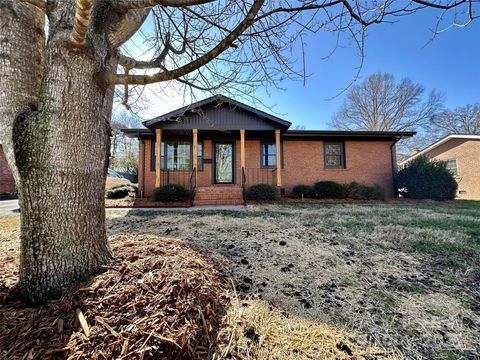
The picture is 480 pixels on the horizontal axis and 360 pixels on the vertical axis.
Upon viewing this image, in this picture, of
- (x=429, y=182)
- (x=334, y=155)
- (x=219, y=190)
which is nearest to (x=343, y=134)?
(x=334, y=155)

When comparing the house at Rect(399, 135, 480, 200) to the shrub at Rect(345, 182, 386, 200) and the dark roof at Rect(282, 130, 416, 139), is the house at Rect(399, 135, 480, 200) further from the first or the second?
the shrub at Rect(345, 182, 386, 200)

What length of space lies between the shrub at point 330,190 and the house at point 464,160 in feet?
25.9

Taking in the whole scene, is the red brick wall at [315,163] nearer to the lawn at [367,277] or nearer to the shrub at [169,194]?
the shrub at [169,194]

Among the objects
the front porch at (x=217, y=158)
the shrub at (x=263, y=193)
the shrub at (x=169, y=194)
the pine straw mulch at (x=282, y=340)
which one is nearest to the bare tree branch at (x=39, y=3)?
the pine straw mulch at (x=282, y=340)

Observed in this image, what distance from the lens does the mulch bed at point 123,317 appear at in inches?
45.1

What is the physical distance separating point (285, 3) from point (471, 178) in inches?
777

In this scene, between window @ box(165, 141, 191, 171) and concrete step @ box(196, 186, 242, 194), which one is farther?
window @ box(165, 141, 191, 171)

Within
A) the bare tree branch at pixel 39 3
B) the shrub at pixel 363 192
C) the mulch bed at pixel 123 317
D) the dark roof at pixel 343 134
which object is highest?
the dark roof at pixel 343 134

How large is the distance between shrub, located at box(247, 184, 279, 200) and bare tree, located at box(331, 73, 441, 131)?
21.8 meters

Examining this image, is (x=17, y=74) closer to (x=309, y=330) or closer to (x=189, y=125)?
(x=309, y=330)

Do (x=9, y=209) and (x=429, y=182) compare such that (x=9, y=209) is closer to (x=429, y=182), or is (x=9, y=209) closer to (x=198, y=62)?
(x=198, y=62)

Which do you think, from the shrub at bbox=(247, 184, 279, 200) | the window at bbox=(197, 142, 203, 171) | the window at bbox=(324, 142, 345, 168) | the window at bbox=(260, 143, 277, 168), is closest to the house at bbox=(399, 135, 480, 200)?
the window at bbox=(324, 142, 345, 168)

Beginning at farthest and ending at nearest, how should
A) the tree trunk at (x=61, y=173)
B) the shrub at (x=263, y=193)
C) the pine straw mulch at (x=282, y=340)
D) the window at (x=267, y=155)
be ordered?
1. the window at (x=267, y=155)
2. the shrub at (x=263, y=193)
3. the tree trunk at (x=61, y=173)
4. the pine straw mulch at (x=282, y=340)

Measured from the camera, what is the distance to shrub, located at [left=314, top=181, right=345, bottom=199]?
416 inches
